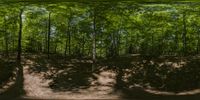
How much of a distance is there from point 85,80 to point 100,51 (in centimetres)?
125

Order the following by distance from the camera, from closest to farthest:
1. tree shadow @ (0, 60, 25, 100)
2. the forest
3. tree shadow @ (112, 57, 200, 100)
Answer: tree shadow @ (112, 57, 200, 100) → the forest → tree shadow @ (0, 60, 25, 100)

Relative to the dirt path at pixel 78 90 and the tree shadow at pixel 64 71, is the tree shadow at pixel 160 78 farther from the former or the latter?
the tree shadow at pixel 64 71

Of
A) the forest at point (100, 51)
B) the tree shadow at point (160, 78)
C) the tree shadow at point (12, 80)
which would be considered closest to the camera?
the tree shadow at point (160, 78)

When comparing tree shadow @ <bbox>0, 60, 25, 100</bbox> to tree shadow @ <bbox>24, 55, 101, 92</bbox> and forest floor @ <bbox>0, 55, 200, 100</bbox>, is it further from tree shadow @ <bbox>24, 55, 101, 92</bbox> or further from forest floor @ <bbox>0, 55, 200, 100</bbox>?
tree shadow @ <bbox>24, 55, 101, 92</bbox>

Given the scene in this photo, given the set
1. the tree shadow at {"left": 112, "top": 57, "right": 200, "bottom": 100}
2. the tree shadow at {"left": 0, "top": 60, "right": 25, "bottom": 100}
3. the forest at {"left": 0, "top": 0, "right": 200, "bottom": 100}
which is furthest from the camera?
the tree shadow at {"left": 0, "top": 60, "right": 25, "bottom": 100}

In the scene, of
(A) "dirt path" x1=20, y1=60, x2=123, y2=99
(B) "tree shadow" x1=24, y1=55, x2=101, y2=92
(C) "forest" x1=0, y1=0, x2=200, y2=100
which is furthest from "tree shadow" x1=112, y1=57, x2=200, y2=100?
(B) "tree shadow" x1=24, y1=55, x2=101, y2=92

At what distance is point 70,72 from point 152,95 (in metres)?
2.72

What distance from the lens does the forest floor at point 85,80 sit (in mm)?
14523

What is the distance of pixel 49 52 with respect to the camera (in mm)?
15742

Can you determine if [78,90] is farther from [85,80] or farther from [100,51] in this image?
[100,51]

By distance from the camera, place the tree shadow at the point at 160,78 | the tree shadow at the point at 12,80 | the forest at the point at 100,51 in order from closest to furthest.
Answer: the tree shadow at the point at 160,78, the forest at the point at 100,51, the tree shadow at the point at 12,80

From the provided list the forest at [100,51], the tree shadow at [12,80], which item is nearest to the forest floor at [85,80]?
the forest at [100,51]

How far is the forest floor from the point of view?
1452 centimetres

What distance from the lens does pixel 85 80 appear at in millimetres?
14883
